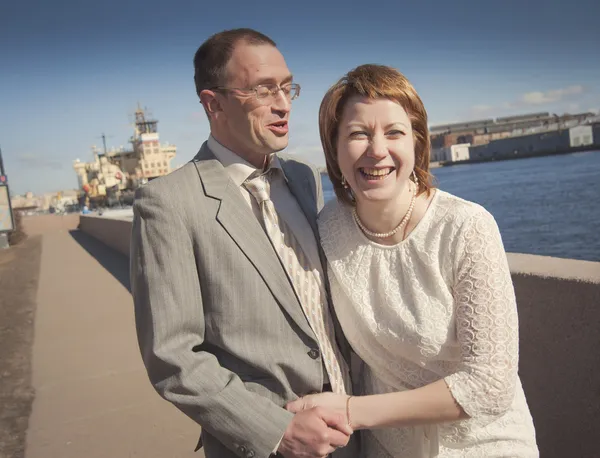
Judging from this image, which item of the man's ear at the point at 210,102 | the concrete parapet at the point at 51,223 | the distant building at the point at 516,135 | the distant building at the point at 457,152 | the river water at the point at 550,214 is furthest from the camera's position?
the distant building at the point at 457,152

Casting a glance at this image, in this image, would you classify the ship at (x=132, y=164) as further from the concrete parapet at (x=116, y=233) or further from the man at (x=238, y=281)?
the man at (x=238, y=281)

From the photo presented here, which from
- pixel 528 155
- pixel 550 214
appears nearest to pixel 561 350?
pixel 550 214

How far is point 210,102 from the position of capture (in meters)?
1.83

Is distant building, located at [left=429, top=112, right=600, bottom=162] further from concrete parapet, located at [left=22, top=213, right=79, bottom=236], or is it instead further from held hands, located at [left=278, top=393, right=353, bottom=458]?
held hands, located at [left=278, top=393, right=353, bottom=458]

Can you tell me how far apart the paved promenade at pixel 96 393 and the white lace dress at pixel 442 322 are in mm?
2043

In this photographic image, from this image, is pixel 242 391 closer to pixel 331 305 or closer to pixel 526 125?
pixel 331 305

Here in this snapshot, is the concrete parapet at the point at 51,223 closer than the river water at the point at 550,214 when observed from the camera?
No

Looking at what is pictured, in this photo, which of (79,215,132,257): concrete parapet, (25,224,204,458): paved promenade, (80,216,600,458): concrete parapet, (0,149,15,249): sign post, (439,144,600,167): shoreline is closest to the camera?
(80,216,600,458): concrete parapet

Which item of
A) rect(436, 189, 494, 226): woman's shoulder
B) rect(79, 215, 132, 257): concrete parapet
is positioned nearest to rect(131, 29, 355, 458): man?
rect(436, 189, 494, 226): woman's shoulder

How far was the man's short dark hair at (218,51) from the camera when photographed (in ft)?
5.78

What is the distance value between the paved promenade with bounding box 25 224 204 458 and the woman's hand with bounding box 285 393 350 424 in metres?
1.95

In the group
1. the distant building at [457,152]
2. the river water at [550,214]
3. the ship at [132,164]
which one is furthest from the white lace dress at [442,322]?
the distant building at [457,152]

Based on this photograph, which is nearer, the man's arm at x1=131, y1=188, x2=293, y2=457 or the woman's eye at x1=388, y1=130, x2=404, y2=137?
the man's arm at x1=131, y1=188, x2=293, y2=457

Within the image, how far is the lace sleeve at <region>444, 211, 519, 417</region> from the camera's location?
1437 mm
